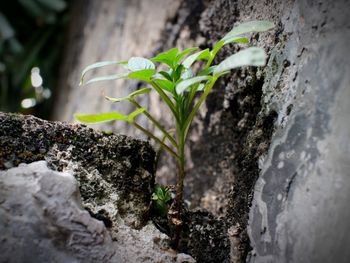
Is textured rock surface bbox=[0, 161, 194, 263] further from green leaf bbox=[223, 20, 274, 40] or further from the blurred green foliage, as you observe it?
the blurred green foliage

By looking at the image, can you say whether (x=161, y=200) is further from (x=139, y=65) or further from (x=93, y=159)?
(x=139, y=65)

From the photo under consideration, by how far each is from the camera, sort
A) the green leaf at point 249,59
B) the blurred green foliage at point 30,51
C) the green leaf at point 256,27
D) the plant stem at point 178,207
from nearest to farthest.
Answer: the green leaf at point 249,59 < the green leaf at point 256,27 < the plant stem at point 178,207 < the blurred green foliage at point 30,51

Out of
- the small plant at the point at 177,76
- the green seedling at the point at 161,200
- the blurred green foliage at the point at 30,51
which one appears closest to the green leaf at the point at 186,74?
the small plant at the point at 177,76

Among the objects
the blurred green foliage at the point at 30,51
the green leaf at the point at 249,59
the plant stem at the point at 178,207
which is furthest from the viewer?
the blurred green foliage at the point at 30,51

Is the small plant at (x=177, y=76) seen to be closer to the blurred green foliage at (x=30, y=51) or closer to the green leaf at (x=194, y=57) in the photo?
the green leaf at (x=194, y=57)

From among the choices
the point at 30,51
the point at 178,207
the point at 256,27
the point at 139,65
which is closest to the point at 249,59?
the point at 256,27
